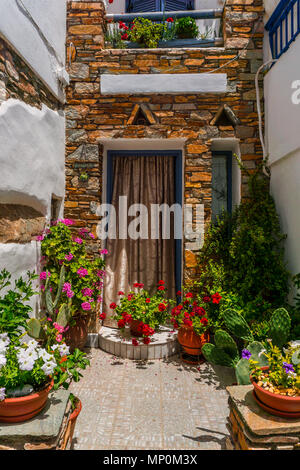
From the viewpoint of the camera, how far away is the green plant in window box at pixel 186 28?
4441mm

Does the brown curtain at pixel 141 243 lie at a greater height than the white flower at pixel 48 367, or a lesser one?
greater

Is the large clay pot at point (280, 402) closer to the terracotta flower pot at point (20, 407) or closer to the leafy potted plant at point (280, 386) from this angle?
the leafy potted plant at point (280, 386)

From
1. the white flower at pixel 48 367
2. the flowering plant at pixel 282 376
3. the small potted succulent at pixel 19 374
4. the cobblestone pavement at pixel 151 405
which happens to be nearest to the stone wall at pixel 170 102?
the cobblestone pavement at pixel 151 405

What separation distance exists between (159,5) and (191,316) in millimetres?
5042

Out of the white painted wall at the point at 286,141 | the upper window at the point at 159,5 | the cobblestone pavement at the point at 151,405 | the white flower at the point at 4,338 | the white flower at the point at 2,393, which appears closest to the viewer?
the white flower at the point at 2,393

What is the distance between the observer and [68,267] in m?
3.92

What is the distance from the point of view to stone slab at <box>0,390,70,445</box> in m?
1.81

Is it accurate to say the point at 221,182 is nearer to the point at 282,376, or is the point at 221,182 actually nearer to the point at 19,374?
the point at 282,376

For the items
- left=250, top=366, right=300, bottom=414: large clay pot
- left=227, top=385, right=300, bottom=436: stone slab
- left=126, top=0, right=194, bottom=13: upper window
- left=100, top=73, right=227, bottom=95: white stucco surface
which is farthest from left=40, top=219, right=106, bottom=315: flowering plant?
left=126, top=0, right=194, bottom=13: upper window

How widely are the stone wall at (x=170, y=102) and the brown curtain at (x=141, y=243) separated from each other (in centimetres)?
49

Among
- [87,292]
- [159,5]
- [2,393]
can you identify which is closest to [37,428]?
[2,393]

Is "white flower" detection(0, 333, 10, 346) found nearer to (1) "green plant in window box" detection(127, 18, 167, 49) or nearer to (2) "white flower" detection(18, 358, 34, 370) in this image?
(2) "white flower" detection(18, 358, 34, 370)

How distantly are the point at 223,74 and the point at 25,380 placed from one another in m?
4.25

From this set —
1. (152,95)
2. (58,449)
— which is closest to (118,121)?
(152,95)
